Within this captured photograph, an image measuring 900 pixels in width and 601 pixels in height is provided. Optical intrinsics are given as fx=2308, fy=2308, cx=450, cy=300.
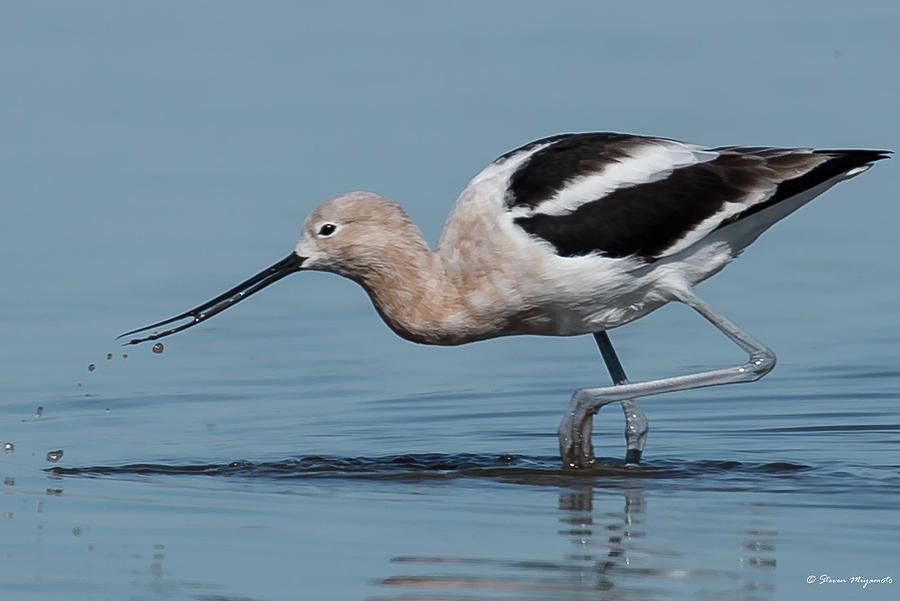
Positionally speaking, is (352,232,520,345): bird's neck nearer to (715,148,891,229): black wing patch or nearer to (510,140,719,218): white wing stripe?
(510,140,719,218): white wing stripe

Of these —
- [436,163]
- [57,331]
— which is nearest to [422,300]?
[57,331]

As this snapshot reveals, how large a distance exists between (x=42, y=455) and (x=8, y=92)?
20.6 ft

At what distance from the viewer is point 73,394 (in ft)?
35.7

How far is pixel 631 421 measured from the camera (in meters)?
9.99

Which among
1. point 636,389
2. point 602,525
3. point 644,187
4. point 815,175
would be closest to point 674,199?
point 644,187

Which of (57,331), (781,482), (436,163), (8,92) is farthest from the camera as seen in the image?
(8,92)

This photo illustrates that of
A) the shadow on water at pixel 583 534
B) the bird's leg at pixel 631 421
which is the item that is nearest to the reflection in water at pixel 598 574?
the shadow on water at pixel 583 534

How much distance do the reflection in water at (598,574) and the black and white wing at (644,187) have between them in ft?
5.59

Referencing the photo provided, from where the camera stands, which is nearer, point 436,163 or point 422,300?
point 422,300

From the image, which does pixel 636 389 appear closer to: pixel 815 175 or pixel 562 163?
pixel 562 163

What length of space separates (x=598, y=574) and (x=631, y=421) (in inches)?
106

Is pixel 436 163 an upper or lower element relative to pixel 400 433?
upper

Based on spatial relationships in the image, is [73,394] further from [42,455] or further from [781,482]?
[781,482]

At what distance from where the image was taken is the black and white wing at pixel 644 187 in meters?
9.31
